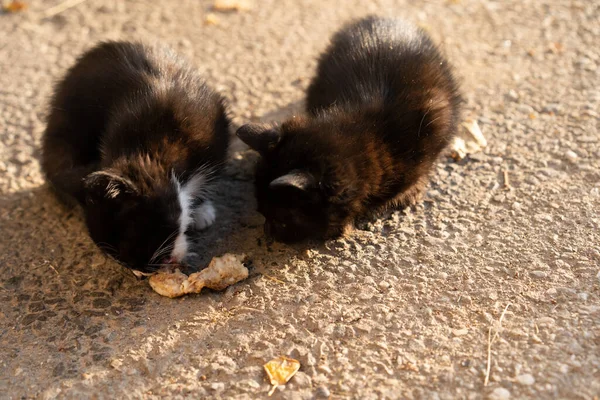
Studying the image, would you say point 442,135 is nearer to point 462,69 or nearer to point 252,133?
point 252,133

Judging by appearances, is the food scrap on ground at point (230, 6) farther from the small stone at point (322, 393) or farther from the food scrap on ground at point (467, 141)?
the small stone at point (322, 393)

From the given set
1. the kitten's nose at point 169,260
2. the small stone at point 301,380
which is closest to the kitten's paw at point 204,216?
the kitten's nose at point 169,260

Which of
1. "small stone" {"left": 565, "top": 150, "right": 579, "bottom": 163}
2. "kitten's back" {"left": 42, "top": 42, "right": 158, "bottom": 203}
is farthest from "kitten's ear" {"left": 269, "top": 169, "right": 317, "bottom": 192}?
"small stone" {"left": 565, "top": 150, "right": 579, "bottom": 163}

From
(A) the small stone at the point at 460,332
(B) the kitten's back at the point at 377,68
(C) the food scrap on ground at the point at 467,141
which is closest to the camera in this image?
(A) the small stone at the point at 460,332

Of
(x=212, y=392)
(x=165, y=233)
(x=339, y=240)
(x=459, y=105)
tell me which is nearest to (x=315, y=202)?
(x=339, y=240)

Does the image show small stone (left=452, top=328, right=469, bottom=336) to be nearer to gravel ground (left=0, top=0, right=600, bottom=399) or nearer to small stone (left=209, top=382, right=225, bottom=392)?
gravel ground (left=0, top=0, right=600, bottom=399)

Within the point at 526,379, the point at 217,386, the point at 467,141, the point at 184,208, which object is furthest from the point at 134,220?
the point at 467,141
